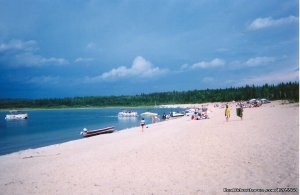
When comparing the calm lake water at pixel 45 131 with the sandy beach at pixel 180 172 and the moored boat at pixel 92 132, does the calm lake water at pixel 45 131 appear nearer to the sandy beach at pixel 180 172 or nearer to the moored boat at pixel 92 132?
the moored boat at pixel 92 132

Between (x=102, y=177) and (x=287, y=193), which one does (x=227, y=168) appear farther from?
(x=102, y=177)

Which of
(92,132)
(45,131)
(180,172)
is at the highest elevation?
(180,172)

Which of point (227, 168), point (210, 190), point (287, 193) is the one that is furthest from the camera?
point (227, 168)

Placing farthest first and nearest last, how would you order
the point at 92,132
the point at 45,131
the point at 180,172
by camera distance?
1. the point at 45,131
2. the point at 92,132
3. the point at 180,172

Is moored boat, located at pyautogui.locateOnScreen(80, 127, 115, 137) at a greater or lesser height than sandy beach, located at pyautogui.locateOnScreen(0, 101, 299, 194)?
lesser

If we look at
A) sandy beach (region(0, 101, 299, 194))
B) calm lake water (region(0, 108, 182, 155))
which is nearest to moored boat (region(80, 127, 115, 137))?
calm lake water (region(0, 108, 182, 155))

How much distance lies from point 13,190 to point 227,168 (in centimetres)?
949

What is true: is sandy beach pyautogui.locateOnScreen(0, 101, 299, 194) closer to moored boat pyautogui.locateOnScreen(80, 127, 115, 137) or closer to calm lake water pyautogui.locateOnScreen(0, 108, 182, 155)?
calm lake water pyautogui.locateOnScreen(0, 108, 182, 155)

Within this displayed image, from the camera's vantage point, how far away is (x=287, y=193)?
7410 mm

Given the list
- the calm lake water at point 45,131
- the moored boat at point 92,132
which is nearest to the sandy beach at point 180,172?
the calm lake water at point 45,131

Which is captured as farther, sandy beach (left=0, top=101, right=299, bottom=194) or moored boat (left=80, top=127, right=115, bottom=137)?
moored boat (left=80, top=127, right=115, bottom=137)

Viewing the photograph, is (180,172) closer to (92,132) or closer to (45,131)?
(92,132)

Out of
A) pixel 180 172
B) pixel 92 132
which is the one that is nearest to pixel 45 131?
pixel 92 132

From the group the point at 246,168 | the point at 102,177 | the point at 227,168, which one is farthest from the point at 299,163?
the point at 102,177
